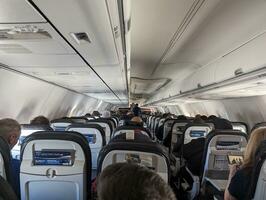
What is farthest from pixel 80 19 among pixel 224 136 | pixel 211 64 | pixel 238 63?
pixel 211 64

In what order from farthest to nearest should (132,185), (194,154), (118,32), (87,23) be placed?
(194,154) → (118,32) → (87,23) → (132,185)

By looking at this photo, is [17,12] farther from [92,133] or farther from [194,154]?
[194,154]

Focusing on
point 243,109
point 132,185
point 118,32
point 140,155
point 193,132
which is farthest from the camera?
point 243,109

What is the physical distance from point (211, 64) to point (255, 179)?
441 centimetres

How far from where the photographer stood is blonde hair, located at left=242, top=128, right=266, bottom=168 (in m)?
3.32

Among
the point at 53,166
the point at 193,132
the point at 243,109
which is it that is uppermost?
the point at 243,109

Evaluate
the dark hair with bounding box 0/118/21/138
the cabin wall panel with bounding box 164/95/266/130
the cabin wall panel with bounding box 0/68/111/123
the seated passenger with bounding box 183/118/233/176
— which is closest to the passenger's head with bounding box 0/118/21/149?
the dark hair with bounding box 0/118/21/138

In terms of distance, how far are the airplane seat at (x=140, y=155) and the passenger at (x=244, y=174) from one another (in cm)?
87

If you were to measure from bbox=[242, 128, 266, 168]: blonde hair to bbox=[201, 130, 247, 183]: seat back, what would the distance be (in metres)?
0.90

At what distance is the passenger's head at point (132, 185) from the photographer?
118cm

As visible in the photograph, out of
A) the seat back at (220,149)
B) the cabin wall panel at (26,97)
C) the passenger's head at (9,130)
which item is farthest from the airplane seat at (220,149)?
the cabin wall panel at (26,97)

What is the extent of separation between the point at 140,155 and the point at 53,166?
0.85m

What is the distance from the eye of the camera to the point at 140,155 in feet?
9.25

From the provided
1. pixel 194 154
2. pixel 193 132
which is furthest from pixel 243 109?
pixel 194 154
